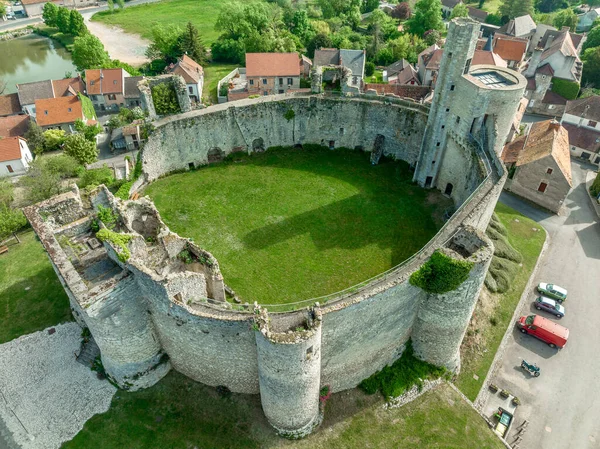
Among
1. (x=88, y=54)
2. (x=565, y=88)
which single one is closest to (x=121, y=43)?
(x=88, y=54)

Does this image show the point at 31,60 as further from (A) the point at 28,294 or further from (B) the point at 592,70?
(B) the point at 592,70

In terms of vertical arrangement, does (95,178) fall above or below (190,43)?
below

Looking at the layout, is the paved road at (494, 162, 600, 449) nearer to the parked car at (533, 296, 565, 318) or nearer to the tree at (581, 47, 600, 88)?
the parked car at (533, 296, 565, 318)

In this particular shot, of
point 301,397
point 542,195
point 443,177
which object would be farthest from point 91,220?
point 542,195

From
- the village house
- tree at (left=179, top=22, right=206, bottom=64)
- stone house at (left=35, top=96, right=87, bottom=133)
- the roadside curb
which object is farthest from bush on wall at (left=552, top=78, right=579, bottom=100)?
stone house at (left=35, top=96, right=87, bottom=133)

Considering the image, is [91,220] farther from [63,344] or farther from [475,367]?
[475,367]
